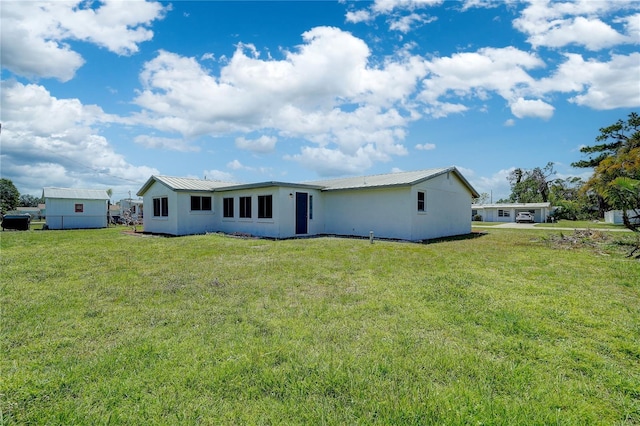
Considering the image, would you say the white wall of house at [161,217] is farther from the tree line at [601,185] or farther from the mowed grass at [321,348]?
the tree line at [601,185]

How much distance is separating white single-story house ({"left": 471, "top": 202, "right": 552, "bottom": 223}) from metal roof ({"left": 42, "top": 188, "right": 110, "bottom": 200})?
40.6 meters

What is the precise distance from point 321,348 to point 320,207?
45.9ft

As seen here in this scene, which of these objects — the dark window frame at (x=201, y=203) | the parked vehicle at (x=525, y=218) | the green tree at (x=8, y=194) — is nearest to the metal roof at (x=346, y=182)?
the dark window frame at (x=201, y=203)

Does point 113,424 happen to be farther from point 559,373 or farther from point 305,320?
point 559,373

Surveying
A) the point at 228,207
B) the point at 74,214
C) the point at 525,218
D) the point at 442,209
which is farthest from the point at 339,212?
the point at 525,218

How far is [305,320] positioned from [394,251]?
6.74 meters

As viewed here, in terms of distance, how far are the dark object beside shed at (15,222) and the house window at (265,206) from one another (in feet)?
61.4

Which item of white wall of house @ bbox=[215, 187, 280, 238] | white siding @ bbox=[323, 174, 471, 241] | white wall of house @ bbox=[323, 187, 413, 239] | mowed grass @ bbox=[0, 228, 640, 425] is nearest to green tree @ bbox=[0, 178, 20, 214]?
white wall of house @ bbox=[215, 187, 280, 238]

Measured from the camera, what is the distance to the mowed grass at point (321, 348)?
252 cm

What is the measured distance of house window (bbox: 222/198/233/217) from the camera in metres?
18.1

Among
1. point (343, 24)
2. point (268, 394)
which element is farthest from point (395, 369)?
point (343, 24)

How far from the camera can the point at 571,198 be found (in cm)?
4856

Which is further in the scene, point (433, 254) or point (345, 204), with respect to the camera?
point (345, 204)

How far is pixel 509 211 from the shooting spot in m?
41.4
